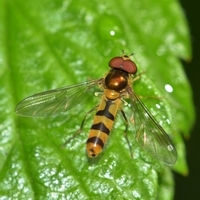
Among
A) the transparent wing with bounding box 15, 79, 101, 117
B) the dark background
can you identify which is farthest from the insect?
the dark background

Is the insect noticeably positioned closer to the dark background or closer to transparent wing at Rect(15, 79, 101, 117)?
transparent wing at Rect(15, 79, 101, 117)

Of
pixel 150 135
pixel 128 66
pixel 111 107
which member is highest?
pixel 128 66

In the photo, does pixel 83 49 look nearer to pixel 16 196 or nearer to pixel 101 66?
pixel 101 66

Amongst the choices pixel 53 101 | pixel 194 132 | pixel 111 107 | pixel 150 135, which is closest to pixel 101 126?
pixel 111 107

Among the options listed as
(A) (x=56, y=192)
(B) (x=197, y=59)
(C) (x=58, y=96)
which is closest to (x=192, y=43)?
(B) (x=197, y=59)

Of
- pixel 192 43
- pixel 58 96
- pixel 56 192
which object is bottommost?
pixel 56 192

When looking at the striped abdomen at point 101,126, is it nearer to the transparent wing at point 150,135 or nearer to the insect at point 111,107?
the insect at point 111,107

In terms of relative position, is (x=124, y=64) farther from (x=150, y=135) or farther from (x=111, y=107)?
(x=150, y=135)
